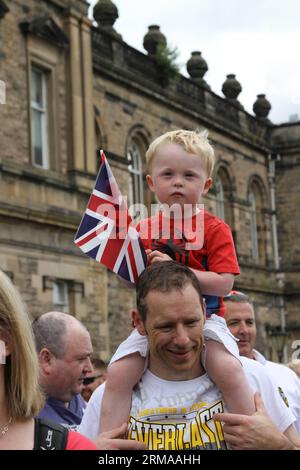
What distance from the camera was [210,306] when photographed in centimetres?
431

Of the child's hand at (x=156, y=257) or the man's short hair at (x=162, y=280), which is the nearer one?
the man's short hair at (x=162, y=280)

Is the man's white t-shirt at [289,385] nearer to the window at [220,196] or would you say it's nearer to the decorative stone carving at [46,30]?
the decorative stone carving at [46,30]

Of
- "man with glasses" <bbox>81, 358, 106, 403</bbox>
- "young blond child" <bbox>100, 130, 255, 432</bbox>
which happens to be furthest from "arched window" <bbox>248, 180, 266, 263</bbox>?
"young blond child" <bbox>100, 130, 255, 432</bbox>

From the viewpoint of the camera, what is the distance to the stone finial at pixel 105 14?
2533 centimetres

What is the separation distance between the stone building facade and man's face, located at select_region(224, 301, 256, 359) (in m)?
10.7

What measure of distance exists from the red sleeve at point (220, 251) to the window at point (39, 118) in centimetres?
1481

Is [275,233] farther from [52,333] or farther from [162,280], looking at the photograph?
[162,280]

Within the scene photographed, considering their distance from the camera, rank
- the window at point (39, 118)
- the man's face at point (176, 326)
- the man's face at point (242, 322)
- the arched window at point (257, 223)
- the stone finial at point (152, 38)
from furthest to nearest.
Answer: the arched window at point (257, 223) < the stone finial at point (152, 38) < the window at point (39, 118) < the man's face at point (242, 322) < the man's face at point (176, 326)

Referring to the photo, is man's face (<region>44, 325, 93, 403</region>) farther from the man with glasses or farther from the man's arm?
the man with glasses

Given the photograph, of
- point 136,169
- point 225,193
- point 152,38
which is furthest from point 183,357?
point 225,193

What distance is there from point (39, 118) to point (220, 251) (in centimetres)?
1531

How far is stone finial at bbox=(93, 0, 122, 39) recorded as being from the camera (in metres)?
25.3

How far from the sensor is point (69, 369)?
5.93m

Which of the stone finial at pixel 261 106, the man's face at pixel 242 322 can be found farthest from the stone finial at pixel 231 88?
the man's face at pixel 242 322
